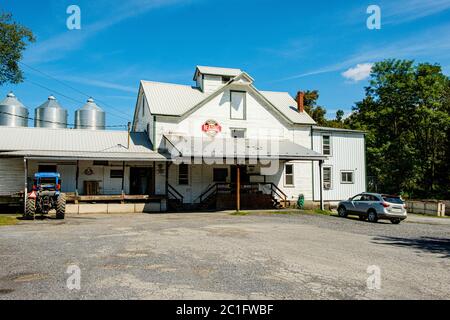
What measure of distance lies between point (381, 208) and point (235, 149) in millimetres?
9556

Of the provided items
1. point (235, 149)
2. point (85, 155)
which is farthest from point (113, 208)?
point (235, 149)

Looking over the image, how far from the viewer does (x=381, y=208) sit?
1967 cm

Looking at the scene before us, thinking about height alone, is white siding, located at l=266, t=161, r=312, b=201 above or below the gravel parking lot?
above

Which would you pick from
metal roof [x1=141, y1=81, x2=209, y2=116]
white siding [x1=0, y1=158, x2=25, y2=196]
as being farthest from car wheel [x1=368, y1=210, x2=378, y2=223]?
white siding [x1=0, y1=158, x2=25, y2=196]

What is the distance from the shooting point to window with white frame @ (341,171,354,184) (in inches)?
1200

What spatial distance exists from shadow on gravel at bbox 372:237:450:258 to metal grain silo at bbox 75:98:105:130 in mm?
30658

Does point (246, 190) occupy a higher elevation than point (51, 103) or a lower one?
lower

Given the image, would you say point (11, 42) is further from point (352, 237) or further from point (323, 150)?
point (352, 237)

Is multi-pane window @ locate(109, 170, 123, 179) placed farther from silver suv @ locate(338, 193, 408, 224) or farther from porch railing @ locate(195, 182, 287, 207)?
silver suv @ locate(338, 193, 408, 224)

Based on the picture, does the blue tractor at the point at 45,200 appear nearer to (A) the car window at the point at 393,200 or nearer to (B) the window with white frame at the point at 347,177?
(A) the car window at the point at 393,200

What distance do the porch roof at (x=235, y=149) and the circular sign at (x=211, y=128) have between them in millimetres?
533

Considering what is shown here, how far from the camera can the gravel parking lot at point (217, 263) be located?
21.1ft

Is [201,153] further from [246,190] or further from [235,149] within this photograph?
[246,190]
